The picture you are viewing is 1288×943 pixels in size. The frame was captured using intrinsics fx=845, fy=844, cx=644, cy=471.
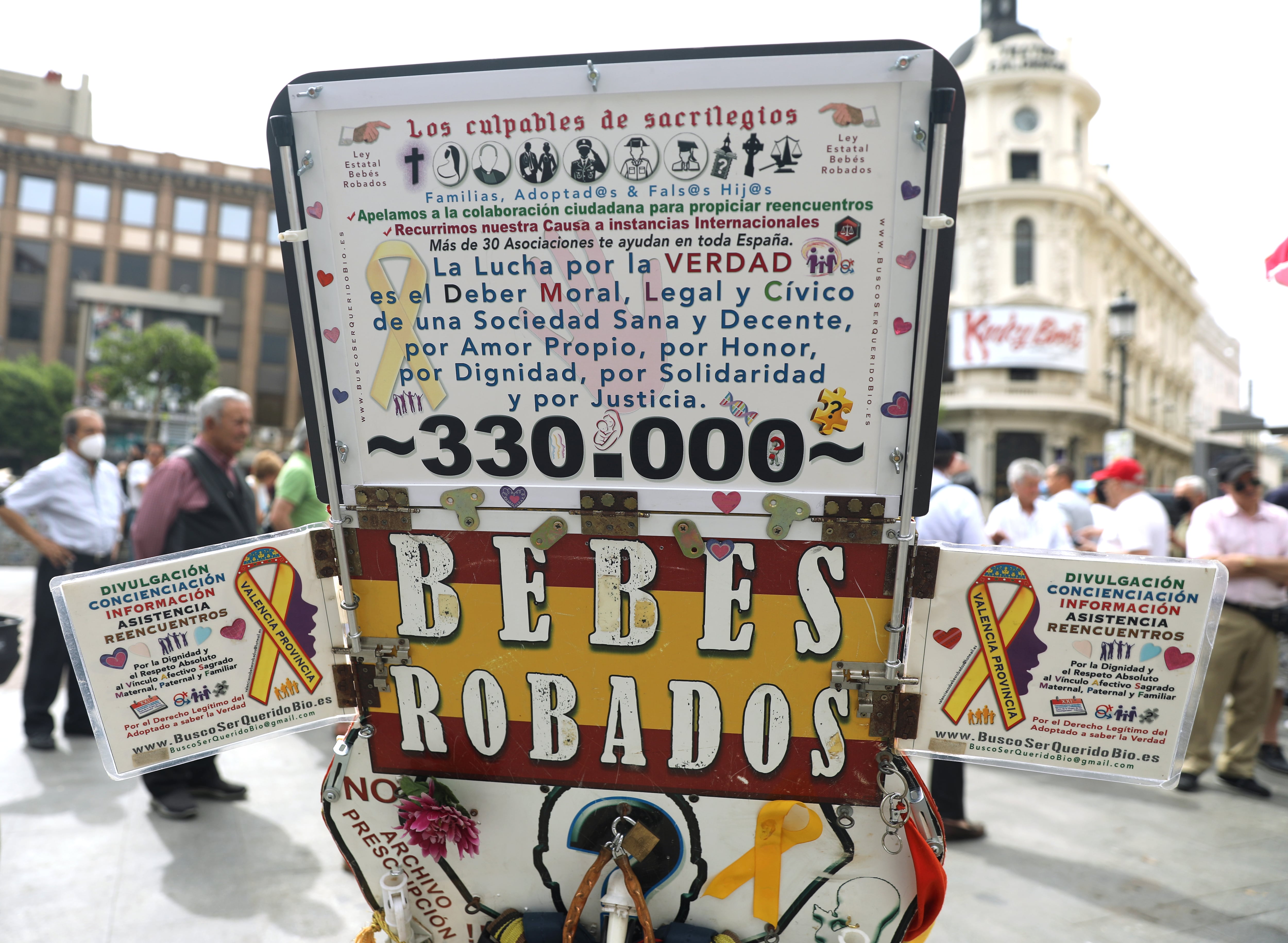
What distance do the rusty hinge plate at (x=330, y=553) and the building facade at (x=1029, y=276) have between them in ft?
100

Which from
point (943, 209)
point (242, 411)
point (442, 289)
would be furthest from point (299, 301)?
point (242, 411)

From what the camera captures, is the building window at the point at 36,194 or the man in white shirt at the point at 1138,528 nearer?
the man in white shirt at the point at 1138,528

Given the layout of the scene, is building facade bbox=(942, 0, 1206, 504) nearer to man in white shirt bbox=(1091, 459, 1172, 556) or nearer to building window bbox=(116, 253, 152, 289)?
man in white shirt bbox=(1091, 459, 1172, 556)

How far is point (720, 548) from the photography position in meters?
1.87

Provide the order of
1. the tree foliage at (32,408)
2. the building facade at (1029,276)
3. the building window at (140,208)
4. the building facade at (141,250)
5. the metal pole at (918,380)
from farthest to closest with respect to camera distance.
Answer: the building window at (140,208) < the building facade at (141,250) < the tree foliage at (32,408) < the building facade at (1029,276) < the metal pole at (918,380)

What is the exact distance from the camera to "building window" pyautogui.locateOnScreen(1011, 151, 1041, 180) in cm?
3222

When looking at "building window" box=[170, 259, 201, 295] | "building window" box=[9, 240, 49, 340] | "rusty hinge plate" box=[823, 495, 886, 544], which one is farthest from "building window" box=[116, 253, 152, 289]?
"rusty hinge plate" box=[823, 495, 886, 544]

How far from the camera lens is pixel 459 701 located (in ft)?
6.77

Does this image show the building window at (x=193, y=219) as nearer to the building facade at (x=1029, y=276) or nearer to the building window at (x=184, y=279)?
the building window at (x=184, y=279)

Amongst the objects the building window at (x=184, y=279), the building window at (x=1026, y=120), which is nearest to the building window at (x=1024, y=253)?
the building window at (x=1026, y=120)

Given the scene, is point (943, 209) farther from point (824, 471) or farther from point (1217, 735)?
point (1217, 735)

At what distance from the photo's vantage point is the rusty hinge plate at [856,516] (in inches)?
71.6

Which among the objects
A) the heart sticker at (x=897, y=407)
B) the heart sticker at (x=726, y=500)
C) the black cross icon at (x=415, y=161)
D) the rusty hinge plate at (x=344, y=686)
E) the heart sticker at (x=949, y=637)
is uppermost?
the black cross icon at (x=415, y=161)

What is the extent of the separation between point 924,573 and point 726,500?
468mm
